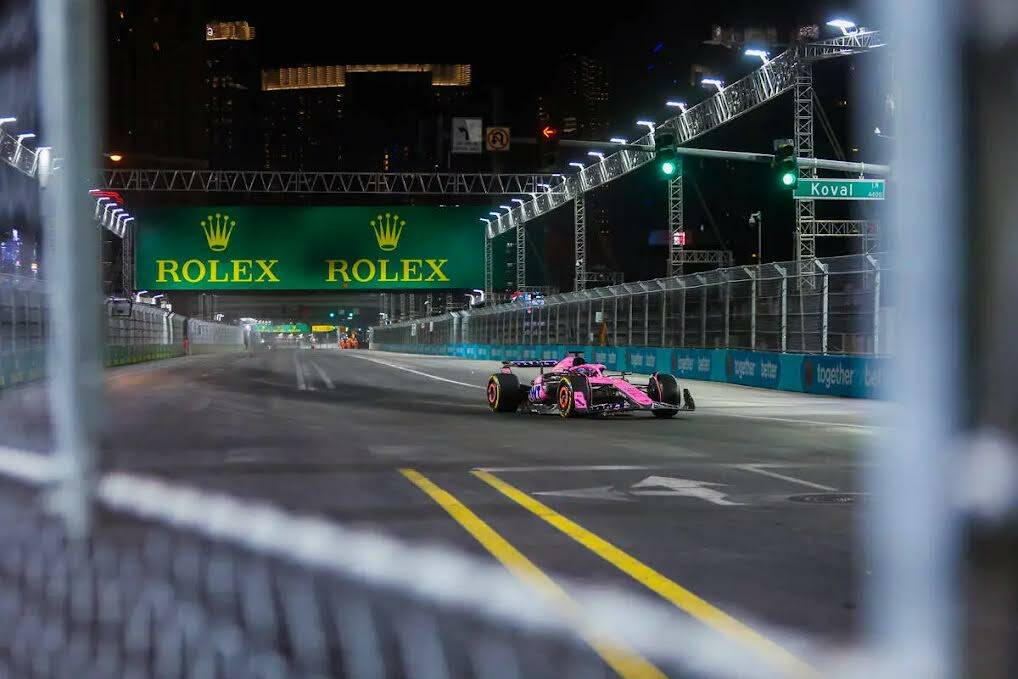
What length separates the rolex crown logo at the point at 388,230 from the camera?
52750 millimetres

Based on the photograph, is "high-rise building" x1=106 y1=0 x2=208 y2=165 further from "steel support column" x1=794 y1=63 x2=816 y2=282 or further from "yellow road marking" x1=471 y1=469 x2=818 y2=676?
"yellow road marking" x1=471 y1=469 x2=818 y2=676

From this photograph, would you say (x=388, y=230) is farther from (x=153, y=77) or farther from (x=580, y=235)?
(x=153, y=77)

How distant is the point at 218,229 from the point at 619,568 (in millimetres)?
48838

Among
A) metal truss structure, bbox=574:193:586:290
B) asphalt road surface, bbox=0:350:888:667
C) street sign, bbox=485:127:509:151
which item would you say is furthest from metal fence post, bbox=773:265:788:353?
metal truss structure, bbox=574:193:586:290

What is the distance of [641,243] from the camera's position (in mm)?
133875

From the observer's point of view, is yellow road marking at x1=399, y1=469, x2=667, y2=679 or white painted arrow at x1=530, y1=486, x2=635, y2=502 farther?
white painted arrow at x1=530, y1=486, x2=635, y2=502

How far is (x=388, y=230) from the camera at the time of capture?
52781 mm

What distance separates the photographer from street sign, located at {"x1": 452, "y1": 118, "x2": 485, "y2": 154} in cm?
3797

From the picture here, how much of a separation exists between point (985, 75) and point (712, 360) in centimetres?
3280

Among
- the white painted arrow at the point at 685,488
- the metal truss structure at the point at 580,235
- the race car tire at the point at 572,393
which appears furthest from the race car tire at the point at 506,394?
the metal truss structure at the point at 580,235

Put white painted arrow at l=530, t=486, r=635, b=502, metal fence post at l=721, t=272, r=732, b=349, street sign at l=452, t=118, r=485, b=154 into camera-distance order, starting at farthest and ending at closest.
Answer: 1. street sign at l=452, t=118, r=485, b=154
2. metal fence post at l=721, t=272, r=732, b=349
3. white painted arrow at l=530, t=486, r=635, b=502

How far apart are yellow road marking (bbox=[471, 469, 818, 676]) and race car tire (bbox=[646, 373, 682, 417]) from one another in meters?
9.65

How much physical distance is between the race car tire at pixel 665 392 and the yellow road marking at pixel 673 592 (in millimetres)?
9653

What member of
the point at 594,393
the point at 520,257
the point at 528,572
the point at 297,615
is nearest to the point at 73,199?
the point at 297,615
